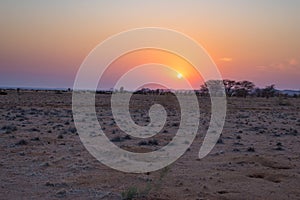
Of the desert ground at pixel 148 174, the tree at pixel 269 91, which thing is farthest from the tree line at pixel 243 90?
the desert ground at pixel 148 174

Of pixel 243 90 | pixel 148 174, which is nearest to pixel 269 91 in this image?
pixel 243 90

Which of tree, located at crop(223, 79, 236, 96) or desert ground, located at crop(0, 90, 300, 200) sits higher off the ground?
tree, located at crop(223, 79, 236, 96)

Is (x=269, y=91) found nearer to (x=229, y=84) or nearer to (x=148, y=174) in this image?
(x=229, y=84)

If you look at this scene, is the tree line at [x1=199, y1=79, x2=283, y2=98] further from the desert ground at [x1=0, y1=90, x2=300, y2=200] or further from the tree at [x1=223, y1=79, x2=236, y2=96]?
the desert ground at [x1=0, y1=90, x2=300, y2=200]

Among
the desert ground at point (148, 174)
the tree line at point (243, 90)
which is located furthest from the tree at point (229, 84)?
the desert ground at point (148, 174)

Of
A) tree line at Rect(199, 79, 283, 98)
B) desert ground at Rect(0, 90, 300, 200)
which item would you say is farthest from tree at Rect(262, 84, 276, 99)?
desert ground at Rect(0, 90, 300, 200)

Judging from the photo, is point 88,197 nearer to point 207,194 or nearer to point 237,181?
point 207,194

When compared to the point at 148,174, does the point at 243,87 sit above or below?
above

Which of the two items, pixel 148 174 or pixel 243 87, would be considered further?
pixel 243 87

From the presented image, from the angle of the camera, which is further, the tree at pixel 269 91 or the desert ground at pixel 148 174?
the tree at pixel 269 91

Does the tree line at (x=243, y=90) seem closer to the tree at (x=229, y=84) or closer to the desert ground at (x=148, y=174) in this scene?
the tree at (x=229, y=84)

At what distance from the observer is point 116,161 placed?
11789 millimetres

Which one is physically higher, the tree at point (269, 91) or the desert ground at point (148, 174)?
the tree at point (269, 91)

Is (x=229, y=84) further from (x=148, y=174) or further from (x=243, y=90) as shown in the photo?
(x=148, y=174)
